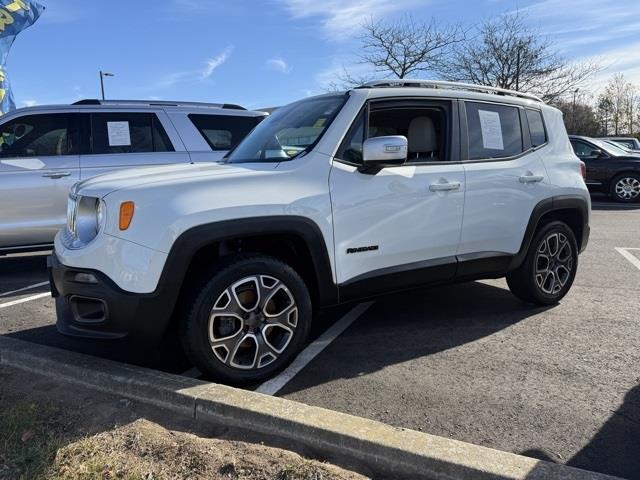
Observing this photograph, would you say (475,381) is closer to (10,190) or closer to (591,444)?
(591,444)

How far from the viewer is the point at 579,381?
340cm

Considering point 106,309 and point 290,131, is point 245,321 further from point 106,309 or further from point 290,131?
point 290,131

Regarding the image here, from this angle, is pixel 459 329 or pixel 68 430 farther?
pixel 459 329

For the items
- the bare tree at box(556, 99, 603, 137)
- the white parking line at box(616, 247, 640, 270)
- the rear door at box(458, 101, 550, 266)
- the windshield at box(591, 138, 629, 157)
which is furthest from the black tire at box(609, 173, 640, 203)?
the bare tree at box(556, 99, 603, 137)

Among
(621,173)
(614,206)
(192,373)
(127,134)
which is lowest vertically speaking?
(614,206)

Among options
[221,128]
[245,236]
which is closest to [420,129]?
[245,236]

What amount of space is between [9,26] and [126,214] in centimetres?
2144

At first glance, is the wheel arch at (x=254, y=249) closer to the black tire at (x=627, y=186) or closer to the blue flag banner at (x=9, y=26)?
the black tire at (x=627, y=186)

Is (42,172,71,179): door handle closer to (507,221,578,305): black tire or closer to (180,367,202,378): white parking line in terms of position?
(180,367,202,378): white parking line

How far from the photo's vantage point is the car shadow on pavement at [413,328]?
369cm

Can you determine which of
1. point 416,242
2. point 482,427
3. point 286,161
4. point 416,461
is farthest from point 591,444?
point 286,161

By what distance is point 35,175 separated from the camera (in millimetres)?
6133

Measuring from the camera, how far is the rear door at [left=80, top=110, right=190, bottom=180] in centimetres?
645

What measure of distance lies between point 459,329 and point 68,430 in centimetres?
291
